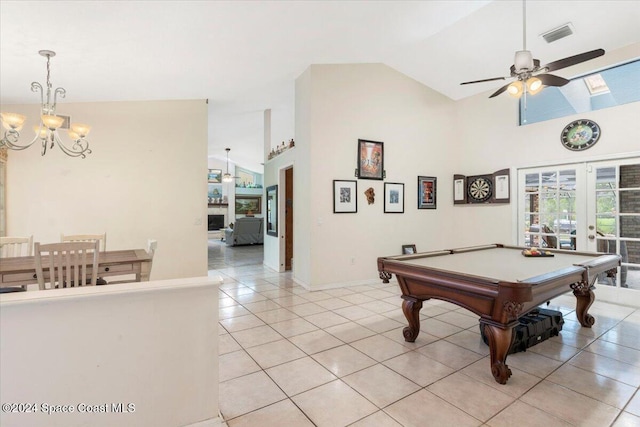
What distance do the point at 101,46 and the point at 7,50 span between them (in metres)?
0.91

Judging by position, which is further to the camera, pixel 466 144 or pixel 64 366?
pixel 466 144

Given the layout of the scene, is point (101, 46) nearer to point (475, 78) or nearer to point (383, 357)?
point (383, 357)

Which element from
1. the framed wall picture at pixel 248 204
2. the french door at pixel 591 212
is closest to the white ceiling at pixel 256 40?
the french door at pixel 591 212

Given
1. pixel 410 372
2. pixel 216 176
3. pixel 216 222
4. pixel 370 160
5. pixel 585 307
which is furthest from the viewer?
pixel 216 176

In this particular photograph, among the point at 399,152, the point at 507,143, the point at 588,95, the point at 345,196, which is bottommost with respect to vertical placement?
the point at 345,196

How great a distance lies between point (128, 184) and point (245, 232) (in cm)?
588

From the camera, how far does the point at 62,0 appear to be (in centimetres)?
267

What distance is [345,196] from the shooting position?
16.6 feet

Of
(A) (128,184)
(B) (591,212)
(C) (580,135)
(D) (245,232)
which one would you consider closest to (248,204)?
(D) (245,232)

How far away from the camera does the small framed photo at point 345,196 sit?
4.98m

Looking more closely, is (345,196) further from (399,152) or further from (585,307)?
(585,307)

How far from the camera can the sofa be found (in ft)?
34.7

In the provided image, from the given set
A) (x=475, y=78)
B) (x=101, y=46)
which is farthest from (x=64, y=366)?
(x=475, y=78)

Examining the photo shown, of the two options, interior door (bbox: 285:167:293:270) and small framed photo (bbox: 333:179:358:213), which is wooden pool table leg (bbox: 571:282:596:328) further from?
interior door (bbox: 285:167:293:270)
